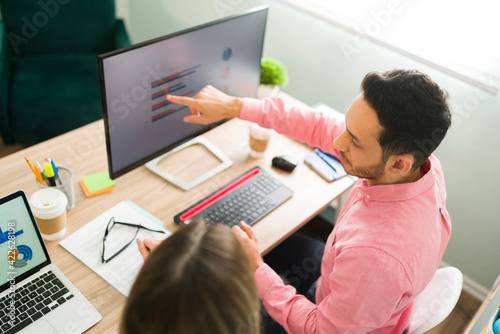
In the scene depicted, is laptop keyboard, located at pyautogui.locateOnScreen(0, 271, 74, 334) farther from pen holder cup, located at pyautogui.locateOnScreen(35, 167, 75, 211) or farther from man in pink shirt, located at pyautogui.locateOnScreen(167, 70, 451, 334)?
man in pink shirt, located at pyautogui.locateOnScreen(167, 70, 451, 334)

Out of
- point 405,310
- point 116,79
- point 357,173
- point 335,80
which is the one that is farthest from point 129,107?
point 335,80

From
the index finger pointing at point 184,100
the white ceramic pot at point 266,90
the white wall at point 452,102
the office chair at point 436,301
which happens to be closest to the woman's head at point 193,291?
the office chair at point 436,301

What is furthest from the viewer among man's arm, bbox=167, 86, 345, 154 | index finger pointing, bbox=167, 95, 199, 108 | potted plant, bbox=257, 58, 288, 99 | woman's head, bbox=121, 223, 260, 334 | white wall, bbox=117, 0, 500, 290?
white wall, bbox=117, 0, 500, 290

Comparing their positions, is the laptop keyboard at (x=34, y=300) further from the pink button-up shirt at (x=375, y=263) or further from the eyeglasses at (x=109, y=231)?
the pink button-up shirt at (x=375, y=263)

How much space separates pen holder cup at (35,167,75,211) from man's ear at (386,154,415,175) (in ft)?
2.86

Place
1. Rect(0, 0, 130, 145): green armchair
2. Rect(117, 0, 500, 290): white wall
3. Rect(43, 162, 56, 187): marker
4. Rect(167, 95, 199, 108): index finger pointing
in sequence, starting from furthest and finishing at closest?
Rect(0, 0, 130, 145): green armchair → Rect(117, 0, 500, 290): white wall → Rect(167, 95, 199, 108): index finger pointing → Rect(43, 162, 56, 187): marker

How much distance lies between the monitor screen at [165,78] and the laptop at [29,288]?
31 centimetres

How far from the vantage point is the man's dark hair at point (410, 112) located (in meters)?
0.95

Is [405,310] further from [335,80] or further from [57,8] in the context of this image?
[57,8]

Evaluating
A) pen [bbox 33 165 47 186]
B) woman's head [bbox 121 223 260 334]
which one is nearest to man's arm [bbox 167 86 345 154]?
pen [bbox 33 165 47 186]

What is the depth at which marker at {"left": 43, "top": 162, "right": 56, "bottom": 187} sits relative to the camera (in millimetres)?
1137

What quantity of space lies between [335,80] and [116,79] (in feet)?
→ 4.41

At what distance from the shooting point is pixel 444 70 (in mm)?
1761

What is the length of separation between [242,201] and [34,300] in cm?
63
